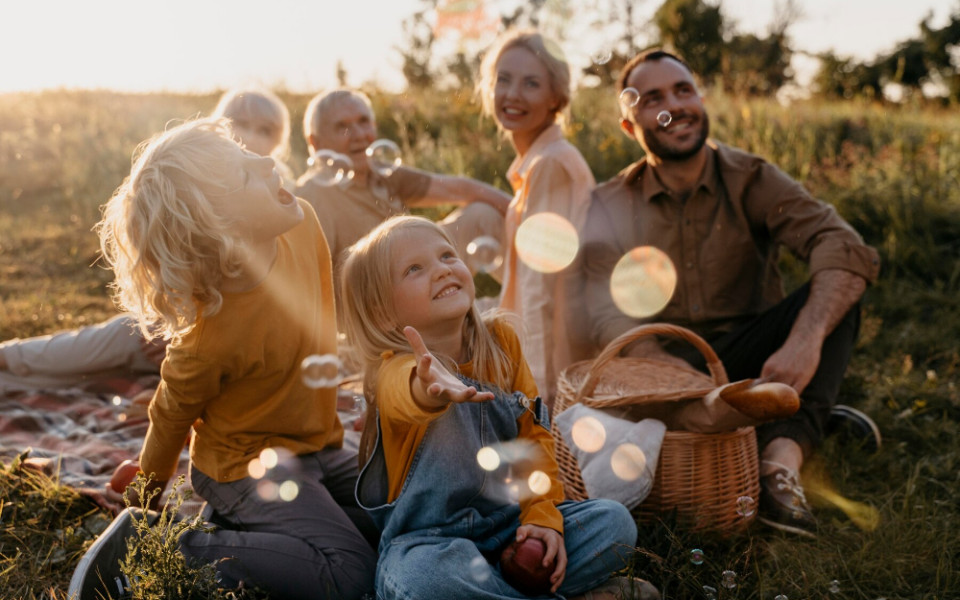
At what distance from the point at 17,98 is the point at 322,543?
12.9 metres

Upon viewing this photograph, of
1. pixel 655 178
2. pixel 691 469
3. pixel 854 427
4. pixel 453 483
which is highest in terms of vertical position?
pixel 655 178

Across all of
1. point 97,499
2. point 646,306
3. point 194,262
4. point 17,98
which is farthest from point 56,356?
point 17,98

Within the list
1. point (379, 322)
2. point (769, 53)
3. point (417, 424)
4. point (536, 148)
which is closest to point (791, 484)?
point (417, 424)

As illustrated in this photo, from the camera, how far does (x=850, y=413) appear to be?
326cm

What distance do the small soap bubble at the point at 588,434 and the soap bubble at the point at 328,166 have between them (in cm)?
174

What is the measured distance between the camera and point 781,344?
123 inches

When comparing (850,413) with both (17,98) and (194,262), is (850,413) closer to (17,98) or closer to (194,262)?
(194,262)

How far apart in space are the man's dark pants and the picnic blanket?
159cm

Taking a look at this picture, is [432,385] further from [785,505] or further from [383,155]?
[383,155]

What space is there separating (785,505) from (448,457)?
1.26 metres

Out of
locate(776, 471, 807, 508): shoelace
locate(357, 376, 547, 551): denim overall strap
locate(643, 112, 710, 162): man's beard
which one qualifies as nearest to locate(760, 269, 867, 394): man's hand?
locate(776, 471, 807, 508): shoelace

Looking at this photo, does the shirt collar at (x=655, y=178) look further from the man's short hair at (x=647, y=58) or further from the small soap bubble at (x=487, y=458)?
the small soap bubble at (x=487, y=458)

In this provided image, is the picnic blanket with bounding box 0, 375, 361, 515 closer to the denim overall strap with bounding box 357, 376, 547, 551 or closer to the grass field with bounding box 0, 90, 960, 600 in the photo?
the grass field with bounding box 0, 90, 960, 600

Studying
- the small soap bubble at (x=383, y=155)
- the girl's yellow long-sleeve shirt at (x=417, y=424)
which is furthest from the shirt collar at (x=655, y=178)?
the girl's yellow long-sleeve shirt at (x=417, y=424)
